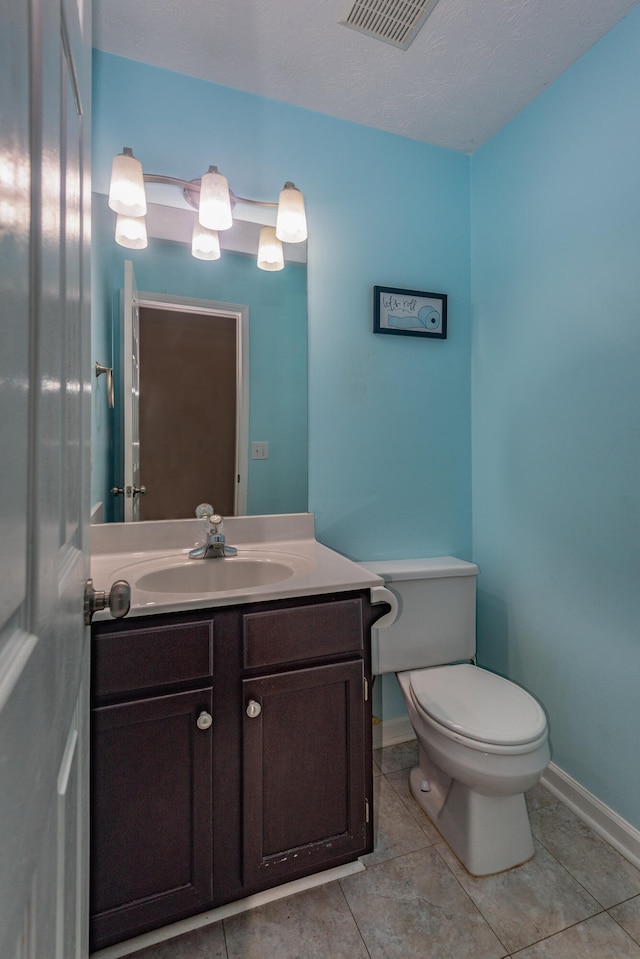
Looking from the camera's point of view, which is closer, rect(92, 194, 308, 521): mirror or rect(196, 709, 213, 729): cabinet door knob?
rect(196, 709, 213, 729): cabinet door knob

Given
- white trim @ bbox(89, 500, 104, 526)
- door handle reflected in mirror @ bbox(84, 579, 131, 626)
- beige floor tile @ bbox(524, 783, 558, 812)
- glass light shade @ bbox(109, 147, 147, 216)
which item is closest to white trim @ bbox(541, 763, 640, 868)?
beige floor tile @ bbox(524, 783, 558, 812)

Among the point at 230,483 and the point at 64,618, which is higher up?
the point at 230,483

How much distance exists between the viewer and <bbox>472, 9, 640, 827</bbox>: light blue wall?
138cm

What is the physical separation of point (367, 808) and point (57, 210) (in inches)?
57.5

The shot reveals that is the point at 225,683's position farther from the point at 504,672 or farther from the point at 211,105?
the point at 211,105

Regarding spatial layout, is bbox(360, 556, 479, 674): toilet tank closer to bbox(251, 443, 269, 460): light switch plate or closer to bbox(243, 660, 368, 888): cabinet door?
bbox(243, 660, 368, 888): cabinet door

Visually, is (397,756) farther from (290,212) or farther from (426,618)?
(290,212)

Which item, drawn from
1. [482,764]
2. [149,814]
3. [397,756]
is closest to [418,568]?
[482,764]

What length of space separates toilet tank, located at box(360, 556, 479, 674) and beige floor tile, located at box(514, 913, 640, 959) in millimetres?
741

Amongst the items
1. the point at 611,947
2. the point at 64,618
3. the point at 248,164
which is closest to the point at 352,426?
the point at 248,164

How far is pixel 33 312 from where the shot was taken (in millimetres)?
374

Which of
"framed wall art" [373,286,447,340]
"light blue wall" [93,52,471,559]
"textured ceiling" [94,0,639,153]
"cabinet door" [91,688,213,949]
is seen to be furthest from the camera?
"framed wall art" [373,286,447,340]

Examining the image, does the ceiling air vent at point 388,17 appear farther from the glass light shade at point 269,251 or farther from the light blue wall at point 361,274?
the glass light shade at point 269,251

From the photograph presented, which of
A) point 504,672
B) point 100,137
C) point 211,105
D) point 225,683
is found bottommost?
point 504,672
